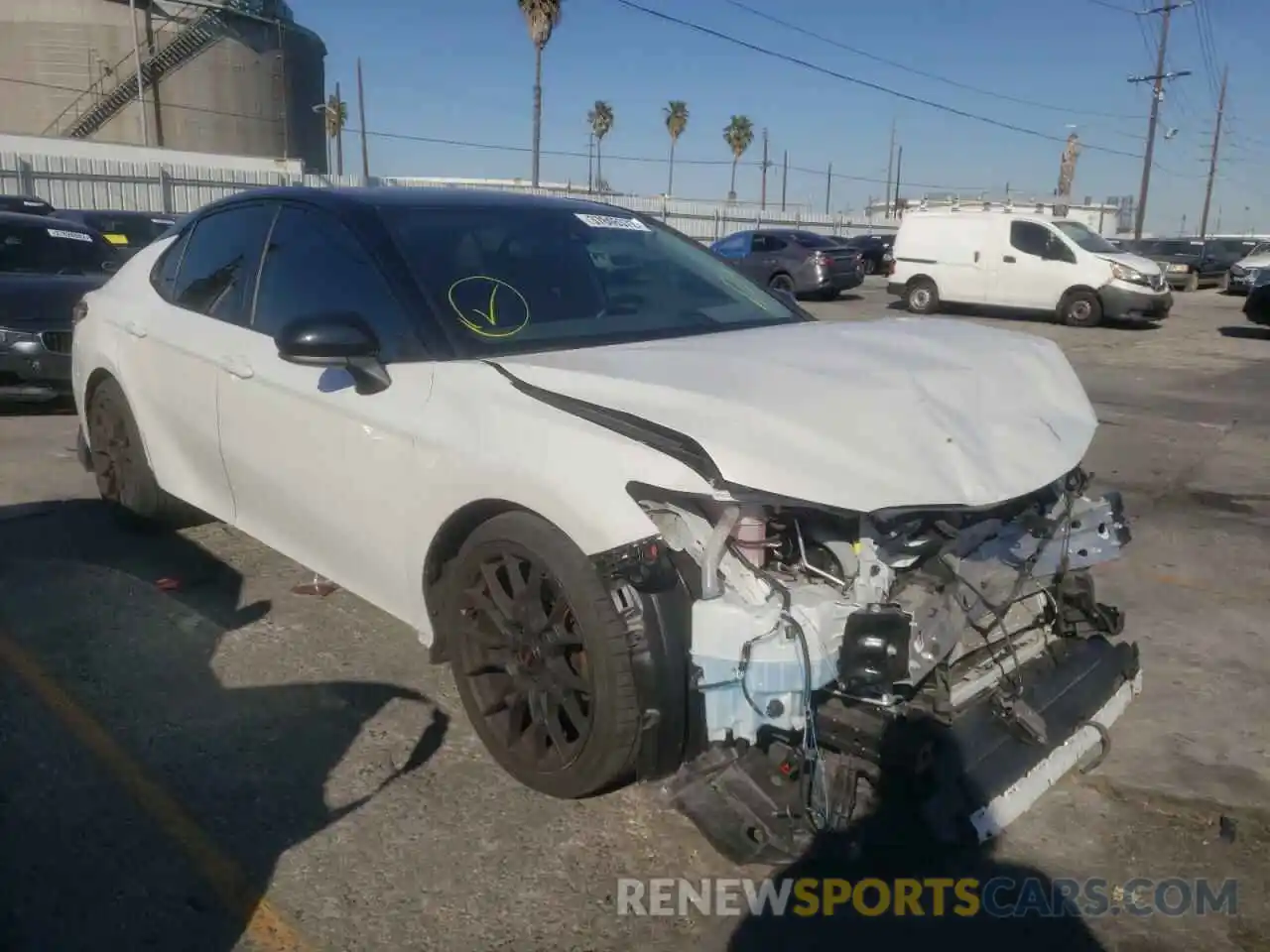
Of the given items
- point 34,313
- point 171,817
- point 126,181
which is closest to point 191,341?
point 171,817

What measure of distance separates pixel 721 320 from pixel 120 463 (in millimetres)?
3022

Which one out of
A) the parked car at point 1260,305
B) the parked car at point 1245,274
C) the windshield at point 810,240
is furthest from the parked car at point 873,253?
the parked car at point 1260,305

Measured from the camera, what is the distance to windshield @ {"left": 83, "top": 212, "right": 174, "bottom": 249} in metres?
16.6

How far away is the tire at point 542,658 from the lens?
2666mm

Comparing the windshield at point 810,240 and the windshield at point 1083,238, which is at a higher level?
the windshield at point 1083,238

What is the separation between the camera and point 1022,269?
1872 cm

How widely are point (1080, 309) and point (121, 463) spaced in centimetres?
1691

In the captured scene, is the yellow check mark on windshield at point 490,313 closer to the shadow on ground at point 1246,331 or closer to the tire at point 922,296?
the shadow on ground at point 1246,331

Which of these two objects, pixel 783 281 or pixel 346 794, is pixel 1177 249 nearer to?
pixel 783 281

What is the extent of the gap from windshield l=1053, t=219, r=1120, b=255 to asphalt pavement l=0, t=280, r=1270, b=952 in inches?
595

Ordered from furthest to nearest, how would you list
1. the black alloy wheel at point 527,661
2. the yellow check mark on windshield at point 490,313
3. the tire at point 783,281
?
the tire at point 783,281, the yellow check mark on windshield at point 490,313, the black alloy wheel at point 527,661

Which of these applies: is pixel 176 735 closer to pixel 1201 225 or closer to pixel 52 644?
pixel 52 644

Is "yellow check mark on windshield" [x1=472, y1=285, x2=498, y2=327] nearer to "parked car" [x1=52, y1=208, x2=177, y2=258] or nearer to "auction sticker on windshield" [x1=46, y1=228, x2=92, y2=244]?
"auction sticker on windshield" [x1=46, y1=228, x2=92, y2=244]

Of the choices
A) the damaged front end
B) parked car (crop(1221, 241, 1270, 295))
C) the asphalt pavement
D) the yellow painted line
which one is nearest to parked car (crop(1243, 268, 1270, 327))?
parked car (crop(1221, 241, 1270, 295))
